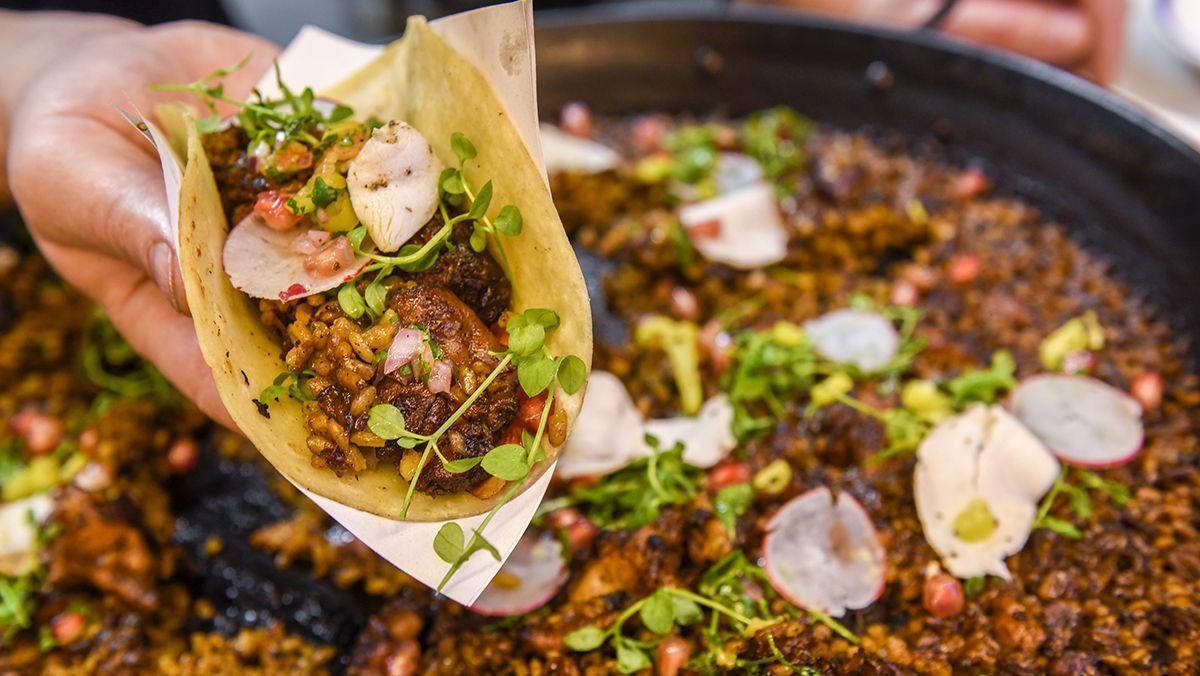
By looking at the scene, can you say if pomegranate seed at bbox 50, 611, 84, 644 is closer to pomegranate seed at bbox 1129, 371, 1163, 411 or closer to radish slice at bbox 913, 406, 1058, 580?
radish slice at bbox 913, 406, 1058, 580

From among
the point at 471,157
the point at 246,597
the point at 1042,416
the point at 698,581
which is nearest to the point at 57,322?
the point at 246,597

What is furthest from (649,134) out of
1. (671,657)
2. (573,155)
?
(671,657)

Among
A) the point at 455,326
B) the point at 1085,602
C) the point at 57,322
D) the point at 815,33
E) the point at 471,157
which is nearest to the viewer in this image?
the point at 455,326

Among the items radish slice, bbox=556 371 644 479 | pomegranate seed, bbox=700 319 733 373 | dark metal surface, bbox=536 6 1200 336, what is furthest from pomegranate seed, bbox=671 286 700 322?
dark metal surface, bbox=536 6 1200 336

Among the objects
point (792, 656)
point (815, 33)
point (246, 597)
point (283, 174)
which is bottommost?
point (246, 597)

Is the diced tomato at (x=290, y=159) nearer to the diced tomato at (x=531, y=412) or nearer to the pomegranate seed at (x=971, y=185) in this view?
the diced tomato at (x=531, y=412)

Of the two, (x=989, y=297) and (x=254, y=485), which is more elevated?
(x=989, y=297)

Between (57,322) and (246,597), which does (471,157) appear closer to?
(246,597)

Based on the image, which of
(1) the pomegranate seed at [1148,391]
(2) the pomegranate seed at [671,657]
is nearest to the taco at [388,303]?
(2) the pomegranate seed at [671,657]
